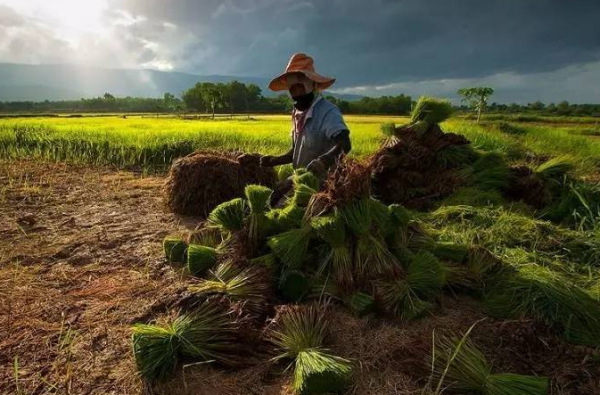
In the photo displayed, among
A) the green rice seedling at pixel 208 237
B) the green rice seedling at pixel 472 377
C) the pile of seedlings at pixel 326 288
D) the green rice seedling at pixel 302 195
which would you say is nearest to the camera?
the green rice seedling at pixel 472 377

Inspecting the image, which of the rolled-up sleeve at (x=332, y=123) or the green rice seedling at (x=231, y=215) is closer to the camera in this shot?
the green rice seedling at (x=231, y=215)

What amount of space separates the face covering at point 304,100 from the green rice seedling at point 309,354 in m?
2.08

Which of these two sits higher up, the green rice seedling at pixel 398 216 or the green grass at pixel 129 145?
the green rice seedling at pixel 398 216

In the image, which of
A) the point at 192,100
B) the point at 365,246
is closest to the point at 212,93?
the point at 192,100

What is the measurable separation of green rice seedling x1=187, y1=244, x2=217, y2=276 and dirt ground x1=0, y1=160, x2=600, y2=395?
17cm

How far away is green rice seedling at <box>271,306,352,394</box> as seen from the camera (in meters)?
1.60

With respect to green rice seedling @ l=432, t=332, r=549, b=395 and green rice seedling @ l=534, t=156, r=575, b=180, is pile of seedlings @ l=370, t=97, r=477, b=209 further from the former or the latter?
green rice seedling @ l=432, t=332, r=549, b=395

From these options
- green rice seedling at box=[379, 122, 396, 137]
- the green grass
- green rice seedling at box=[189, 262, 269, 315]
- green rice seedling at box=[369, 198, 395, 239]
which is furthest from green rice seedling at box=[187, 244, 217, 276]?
the green grass

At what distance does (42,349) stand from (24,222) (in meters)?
2.32

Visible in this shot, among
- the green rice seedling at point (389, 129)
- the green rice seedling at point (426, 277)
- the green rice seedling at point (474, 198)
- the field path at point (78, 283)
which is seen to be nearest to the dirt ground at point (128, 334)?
the field path at point (78, 283)

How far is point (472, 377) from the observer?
1682 millimetres

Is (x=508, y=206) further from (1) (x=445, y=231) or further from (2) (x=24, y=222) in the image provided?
(2) (x=24, y=222)

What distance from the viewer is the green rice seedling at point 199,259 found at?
2.49 metres

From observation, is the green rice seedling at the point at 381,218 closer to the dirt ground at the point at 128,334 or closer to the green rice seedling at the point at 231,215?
the dirt ground at the point at 128,334
